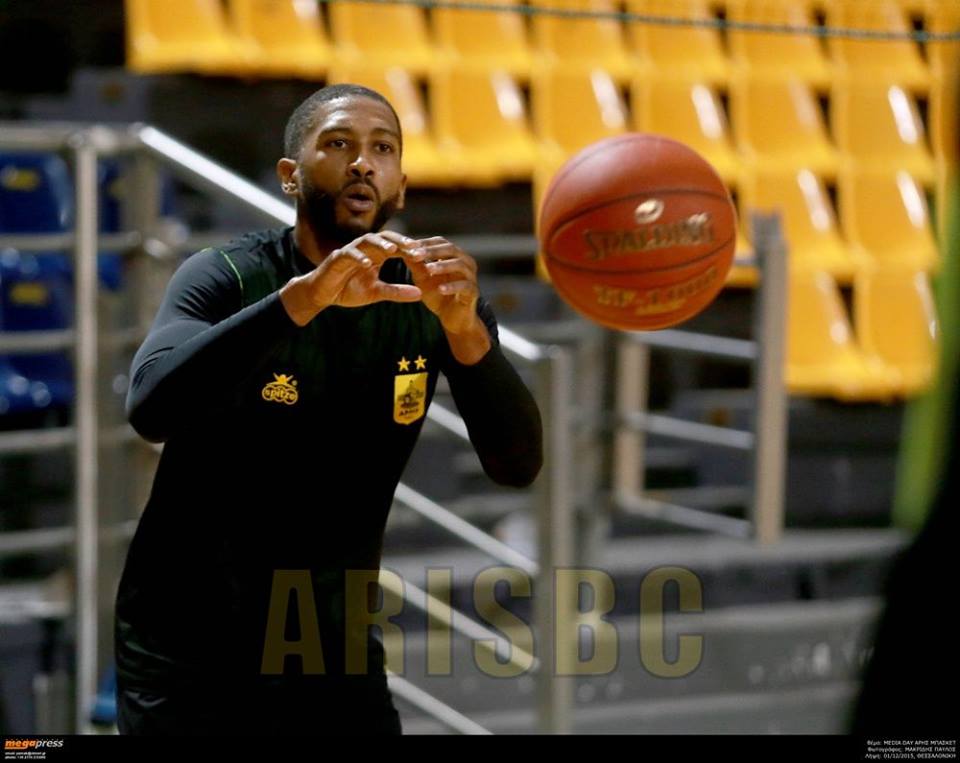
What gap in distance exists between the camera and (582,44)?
14.8 feet

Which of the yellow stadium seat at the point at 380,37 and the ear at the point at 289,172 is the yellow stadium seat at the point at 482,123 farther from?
the ear at the point at 289,172

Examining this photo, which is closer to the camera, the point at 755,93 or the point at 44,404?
the point at 44,404

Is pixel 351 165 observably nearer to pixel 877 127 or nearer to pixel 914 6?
pixel 877 127

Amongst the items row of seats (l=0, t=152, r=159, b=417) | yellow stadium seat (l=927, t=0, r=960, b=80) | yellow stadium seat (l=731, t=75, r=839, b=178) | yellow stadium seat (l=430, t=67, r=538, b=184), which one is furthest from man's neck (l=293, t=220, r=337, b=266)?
yellow stadium seat (l=927, t=0, r=960, b=80)

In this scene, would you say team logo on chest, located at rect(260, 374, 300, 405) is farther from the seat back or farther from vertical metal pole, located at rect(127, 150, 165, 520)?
the seat back

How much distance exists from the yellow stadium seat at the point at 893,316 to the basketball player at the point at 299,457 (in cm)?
294

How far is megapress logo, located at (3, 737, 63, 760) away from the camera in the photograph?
6.73ft

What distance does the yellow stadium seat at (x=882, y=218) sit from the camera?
4738mm

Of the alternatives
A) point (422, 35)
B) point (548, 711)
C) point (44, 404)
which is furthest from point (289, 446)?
point (422, 35)

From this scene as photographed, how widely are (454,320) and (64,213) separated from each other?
5.77ft

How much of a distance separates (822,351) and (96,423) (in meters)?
2.44

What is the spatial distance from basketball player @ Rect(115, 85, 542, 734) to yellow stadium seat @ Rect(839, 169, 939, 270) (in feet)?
10.8

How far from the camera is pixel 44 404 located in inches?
117

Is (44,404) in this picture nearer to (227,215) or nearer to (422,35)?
(227,215)
